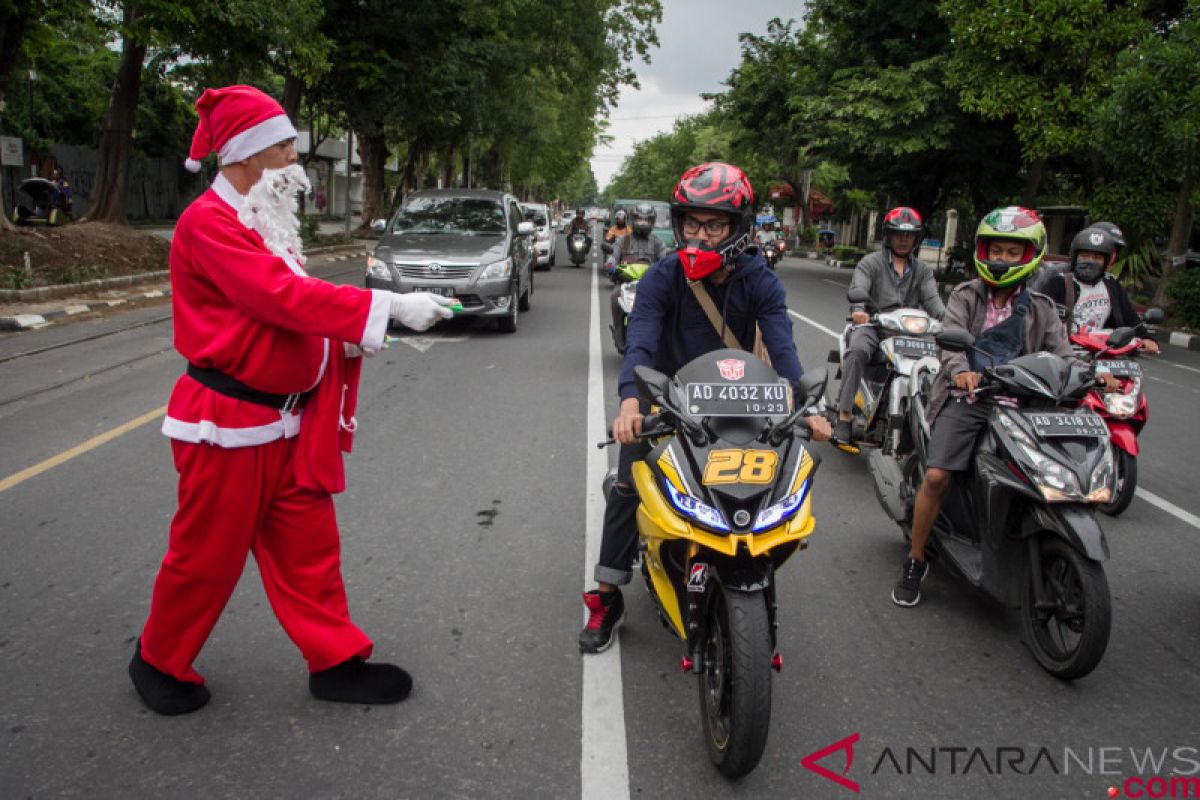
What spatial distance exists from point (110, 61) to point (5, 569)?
119 feet

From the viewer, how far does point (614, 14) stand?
124 feet

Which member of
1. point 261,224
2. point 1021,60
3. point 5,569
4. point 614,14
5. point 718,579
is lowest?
point 5,569

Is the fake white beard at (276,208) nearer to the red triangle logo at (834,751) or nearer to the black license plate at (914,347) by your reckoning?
the red triangle logo at (834,751)

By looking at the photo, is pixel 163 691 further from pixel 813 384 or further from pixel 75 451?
pixel 75 451

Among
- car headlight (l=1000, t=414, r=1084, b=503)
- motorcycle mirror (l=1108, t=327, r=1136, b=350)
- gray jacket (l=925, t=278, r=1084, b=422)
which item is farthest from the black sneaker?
motorcycle mirror (l=1108, t=327, r=1136, b=350)

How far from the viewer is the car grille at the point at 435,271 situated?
456 inches

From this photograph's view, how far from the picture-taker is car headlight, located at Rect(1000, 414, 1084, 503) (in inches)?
132

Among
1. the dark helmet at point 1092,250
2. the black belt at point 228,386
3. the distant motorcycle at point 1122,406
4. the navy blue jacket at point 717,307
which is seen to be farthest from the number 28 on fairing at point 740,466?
the dark helmet at point 1092,250

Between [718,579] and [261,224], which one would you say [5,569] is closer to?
[261,224]

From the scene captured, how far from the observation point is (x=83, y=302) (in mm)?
13047

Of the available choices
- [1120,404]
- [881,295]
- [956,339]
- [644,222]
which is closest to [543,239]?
[644,222]

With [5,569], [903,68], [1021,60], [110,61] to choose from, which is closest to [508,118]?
[110,61]

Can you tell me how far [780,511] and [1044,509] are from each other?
1386mm

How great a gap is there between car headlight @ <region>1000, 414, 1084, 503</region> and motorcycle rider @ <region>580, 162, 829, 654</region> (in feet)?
3.12
